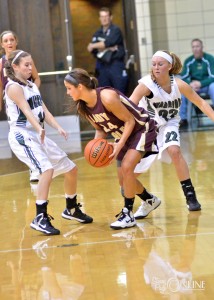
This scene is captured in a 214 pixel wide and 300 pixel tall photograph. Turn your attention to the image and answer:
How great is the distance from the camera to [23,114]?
651cm

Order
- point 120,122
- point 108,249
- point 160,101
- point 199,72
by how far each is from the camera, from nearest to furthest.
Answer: point 108,249
point 120,122
point 160,101
point 199,72

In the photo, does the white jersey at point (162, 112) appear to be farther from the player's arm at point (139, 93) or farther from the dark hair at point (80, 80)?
the dark hair at point (80, 80)

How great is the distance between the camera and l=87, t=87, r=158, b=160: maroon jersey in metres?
6.03

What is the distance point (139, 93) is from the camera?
655 centimetres

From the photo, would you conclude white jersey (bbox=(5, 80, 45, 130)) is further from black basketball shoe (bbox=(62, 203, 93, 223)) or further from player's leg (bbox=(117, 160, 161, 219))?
player's leg (bbox=(117, 160, 161, 219))

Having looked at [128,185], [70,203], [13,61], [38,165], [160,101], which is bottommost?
[70,203]

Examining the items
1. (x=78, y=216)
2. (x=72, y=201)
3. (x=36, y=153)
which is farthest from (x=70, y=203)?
(x=36, y=153)

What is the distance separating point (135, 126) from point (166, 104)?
0.59m

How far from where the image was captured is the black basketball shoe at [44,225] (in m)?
6.14

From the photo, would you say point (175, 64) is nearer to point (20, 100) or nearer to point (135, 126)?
point (135, 126)

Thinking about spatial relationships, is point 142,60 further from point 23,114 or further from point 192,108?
point 23,114

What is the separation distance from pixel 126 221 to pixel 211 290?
1.88 meters

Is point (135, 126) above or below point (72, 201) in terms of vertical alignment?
above

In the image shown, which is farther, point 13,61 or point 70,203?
point 70,203
